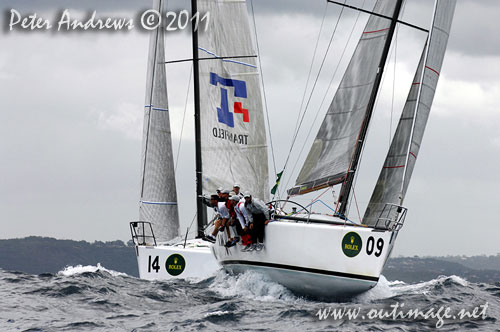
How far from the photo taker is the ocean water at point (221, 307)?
1118 cm

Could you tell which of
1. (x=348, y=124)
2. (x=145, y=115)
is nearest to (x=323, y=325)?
(x=348, y=124)

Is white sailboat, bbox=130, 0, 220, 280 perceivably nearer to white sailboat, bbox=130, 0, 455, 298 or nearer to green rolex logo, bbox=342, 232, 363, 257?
white sailboat, bbox=130, 0, 455, 298

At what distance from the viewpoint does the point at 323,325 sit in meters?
11.0

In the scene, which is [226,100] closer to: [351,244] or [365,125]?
[365,125]

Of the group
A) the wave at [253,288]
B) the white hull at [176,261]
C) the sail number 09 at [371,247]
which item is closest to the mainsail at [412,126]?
the sail number 09 at [371,247]

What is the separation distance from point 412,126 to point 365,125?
106 centimetres

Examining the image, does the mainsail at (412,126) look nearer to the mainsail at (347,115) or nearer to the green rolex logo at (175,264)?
the mainsail at (347,115)

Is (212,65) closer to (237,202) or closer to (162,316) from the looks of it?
(237,202)

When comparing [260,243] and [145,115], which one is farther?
[145,115]

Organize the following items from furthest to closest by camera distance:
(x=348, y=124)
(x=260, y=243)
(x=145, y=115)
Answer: (x=145, y=115) → (x=348, y=124) → (x=260, y=243)

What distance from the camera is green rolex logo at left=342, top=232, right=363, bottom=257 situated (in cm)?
1303

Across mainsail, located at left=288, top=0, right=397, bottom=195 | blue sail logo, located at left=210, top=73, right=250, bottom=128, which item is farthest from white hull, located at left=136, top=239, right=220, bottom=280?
mainsail, located at left=288, top=0, right=397, bottom=195

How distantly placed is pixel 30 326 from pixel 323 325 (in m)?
4.06

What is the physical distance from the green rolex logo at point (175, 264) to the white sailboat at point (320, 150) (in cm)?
24
